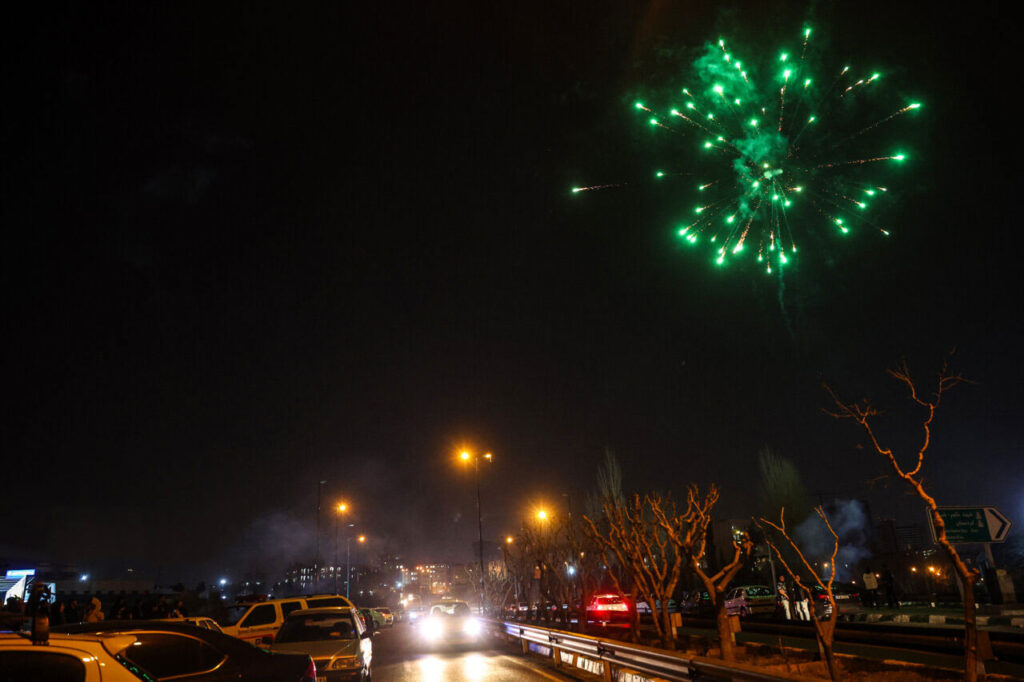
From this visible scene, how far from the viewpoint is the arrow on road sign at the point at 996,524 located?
10.6m

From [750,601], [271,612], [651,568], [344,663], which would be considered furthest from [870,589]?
[344,663]

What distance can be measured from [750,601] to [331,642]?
28.5 metres

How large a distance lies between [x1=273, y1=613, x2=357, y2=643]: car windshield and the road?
7.68 ft

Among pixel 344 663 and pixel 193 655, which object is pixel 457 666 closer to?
pixel 344 663

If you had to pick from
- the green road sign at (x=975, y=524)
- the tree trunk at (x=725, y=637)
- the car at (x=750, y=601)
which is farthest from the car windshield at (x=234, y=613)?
the car at (x=750, y=601)

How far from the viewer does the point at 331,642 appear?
35.9 feet

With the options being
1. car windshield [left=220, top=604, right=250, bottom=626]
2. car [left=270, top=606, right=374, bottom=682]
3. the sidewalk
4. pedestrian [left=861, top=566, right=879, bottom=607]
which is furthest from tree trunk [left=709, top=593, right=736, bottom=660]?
pedestrian [left=861, top=566, right=879, bottom=607]

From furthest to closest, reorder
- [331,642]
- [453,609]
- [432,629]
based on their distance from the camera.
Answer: [453,609], [432,629], [331,642]

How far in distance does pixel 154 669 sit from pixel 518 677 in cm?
966

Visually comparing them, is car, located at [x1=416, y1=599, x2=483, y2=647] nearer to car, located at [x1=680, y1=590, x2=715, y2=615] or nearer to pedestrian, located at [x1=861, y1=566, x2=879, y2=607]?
car, located at [x1=680, y1=590, x2=715, y2=615]

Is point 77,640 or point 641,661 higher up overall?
point 77,640

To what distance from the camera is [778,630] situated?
22.1 m

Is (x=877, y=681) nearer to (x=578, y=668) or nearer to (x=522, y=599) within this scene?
(x=578, y=668)

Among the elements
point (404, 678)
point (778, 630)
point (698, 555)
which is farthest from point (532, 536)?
point (404, 678)
